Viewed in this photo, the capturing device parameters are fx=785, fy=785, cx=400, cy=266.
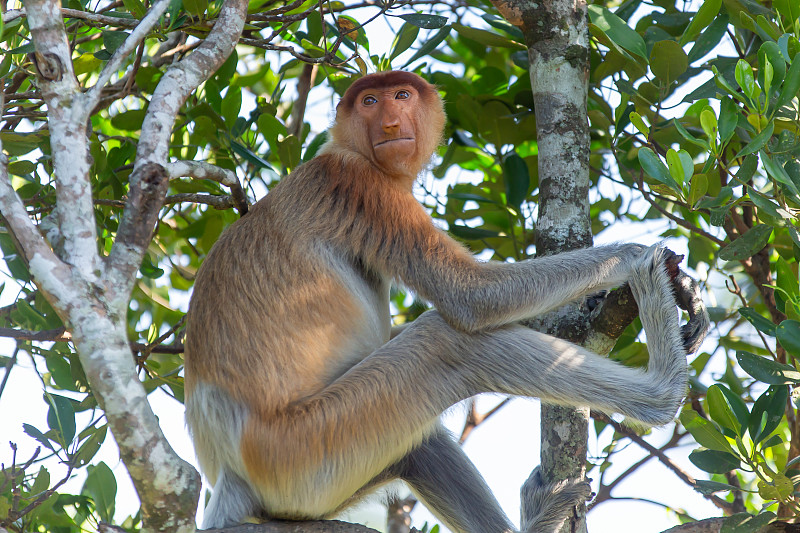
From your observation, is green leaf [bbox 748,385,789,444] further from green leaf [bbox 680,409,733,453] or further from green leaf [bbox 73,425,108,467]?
green leaf [bbox 73,425,108,467]

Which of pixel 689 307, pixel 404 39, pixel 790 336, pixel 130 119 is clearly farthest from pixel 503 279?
pixel 130 119

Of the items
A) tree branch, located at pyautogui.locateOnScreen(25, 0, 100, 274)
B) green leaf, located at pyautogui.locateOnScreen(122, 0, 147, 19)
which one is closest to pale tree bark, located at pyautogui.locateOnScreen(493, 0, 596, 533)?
green leaf, located at pyautogui.locateOnScreen(122, 0, 147, 19)

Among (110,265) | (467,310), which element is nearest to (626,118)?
(467,310)

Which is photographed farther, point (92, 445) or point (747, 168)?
point (92, 445)

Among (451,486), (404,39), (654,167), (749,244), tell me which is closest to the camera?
(654,167)

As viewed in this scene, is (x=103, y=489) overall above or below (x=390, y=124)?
below

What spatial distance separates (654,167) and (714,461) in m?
1.31

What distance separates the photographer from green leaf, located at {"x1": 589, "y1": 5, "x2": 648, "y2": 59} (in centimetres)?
377

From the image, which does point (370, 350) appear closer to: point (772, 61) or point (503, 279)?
point (503, 279)

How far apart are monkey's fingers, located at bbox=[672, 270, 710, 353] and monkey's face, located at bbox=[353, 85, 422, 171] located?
1.50 m

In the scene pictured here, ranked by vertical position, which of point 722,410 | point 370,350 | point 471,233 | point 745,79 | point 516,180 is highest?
point 516,180

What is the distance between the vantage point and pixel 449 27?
14.8ft

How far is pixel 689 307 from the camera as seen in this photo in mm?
3645

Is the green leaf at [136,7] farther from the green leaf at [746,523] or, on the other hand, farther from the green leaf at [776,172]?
the green leaf at [746,523]
